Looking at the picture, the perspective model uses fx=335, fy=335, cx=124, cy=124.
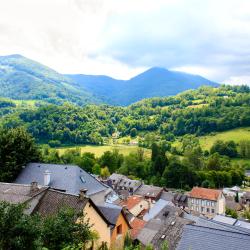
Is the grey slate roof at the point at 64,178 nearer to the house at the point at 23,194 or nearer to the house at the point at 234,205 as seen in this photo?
the house at the point at 23,194

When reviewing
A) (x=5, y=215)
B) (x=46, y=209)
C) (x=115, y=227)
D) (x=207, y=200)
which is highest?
(x=5, y=215)

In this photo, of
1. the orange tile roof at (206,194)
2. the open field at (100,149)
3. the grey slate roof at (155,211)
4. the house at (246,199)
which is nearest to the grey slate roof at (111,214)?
the grey slate roof at (155,211)

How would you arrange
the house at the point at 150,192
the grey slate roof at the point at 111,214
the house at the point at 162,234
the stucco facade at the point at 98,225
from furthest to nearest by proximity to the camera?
the house at the point at 150,192 < the house at the point at 162,234 < the grey slate roof at the point at 111,214 < the stucco facade at the point at 98,225

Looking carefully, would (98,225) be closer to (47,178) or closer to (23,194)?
(23,194)

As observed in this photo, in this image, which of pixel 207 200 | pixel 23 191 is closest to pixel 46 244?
pixel 23 191

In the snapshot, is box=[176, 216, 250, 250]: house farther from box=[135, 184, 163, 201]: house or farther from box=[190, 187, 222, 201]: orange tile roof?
box=[190, 187, 222, 201]: orange tile roof

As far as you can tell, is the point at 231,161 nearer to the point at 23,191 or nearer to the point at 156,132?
the point at 156,132

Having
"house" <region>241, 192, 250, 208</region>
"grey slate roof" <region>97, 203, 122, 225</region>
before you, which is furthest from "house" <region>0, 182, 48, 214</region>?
"house" <region>241, 192, 250, 208</region>
